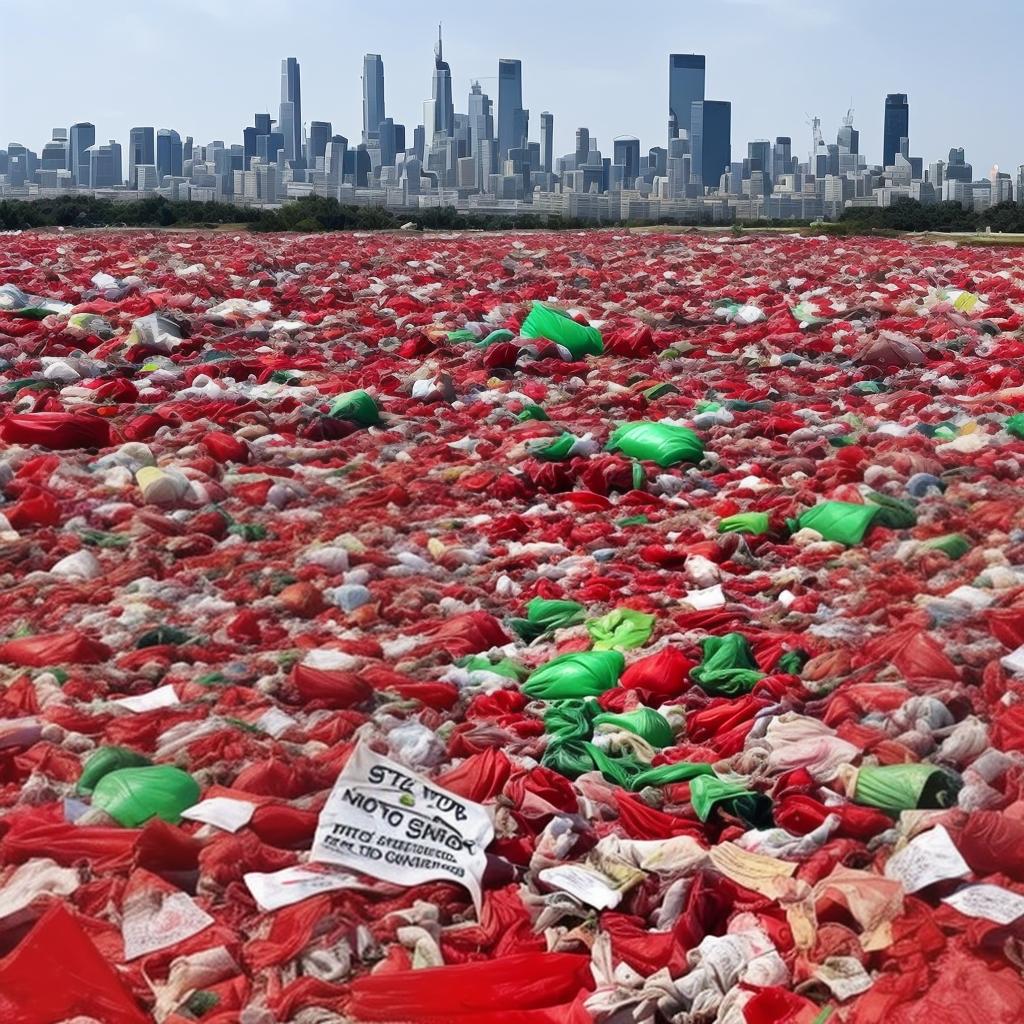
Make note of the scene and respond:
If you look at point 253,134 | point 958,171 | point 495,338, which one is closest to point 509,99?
point 253,134

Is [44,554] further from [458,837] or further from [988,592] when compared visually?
[988,592]

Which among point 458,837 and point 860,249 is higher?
point 860,249

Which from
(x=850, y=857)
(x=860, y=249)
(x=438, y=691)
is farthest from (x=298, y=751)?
(x=860, y=249)

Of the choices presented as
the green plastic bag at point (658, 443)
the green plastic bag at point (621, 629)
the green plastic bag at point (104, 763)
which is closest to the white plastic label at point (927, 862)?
the green plastic bag at point (621, 629)

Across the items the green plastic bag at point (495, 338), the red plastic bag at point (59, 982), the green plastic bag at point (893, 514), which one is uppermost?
the green plastic bag at point (495, 338)

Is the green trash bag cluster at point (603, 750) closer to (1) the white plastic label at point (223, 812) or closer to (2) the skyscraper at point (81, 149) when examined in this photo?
(1) the white plastic label at point (223, 812)

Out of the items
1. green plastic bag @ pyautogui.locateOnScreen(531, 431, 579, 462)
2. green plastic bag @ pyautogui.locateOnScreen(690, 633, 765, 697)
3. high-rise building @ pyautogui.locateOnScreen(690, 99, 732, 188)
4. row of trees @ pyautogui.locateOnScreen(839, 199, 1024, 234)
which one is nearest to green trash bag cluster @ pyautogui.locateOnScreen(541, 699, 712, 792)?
green plastic bag @ pyautogui.locateOnScreen(690, 633, 765, 697)
